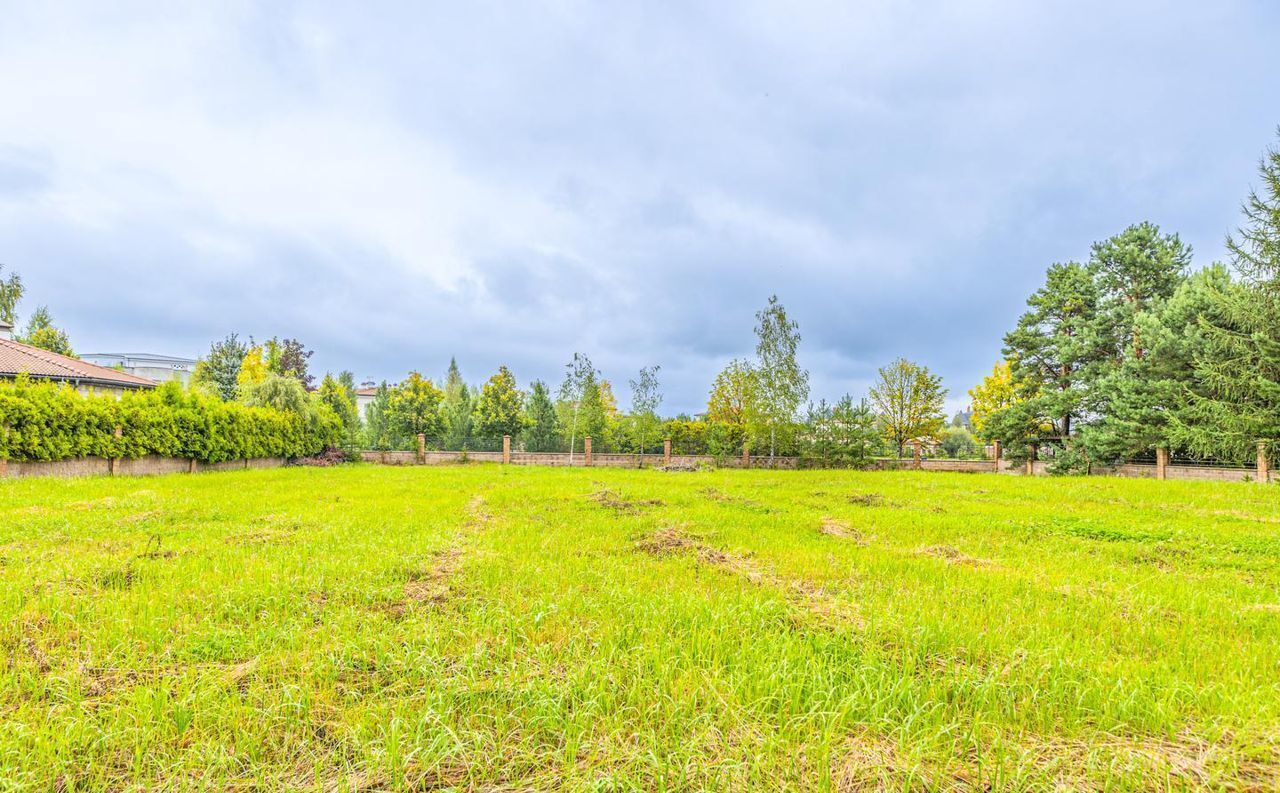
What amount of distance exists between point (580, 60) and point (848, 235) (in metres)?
14.9

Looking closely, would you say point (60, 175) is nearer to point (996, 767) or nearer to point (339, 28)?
point (339, 28)

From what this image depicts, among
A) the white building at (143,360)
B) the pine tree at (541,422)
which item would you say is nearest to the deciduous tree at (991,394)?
the pine tree at (541,422)

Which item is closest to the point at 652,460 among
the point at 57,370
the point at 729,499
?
the point at 729,499

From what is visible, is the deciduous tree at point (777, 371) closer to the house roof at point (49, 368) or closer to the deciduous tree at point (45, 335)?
the house roof at point (49, 368)

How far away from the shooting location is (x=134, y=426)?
13203 millimetres

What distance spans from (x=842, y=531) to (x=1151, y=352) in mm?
18234

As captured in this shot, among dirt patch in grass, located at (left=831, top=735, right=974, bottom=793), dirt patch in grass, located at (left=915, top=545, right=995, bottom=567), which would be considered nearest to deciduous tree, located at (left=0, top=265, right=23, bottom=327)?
dirt patch in grass, located at (left=831, top=735, right=974, bottom=793)

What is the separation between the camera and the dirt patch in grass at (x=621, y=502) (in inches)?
332

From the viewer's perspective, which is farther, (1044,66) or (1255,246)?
(1255,246)

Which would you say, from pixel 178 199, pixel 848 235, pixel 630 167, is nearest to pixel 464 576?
pixel 630 167

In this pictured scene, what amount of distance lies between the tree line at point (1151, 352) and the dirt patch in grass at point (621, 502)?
52.3ft

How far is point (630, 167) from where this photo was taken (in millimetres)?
19641

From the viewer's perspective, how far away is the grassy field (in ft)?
5.75

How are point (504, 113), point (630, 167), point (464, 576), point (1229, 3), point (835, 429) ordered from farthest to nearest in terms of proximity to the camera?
point (835, 429) → point (630, 167) → point (504, 113) → point (1229, 3) → point (464, 576)
